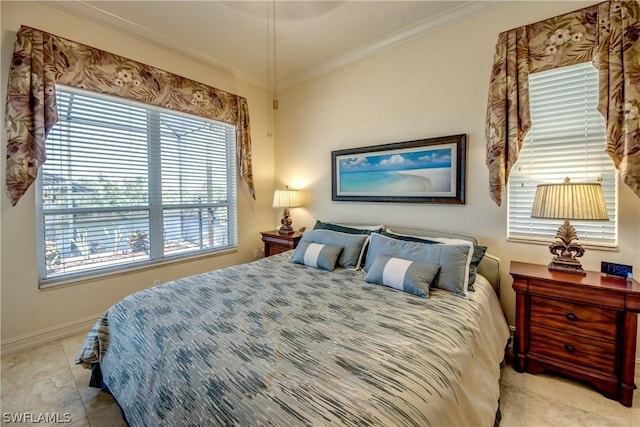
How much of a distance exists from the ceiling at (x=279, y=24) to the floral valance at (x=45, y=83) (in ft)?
1.22

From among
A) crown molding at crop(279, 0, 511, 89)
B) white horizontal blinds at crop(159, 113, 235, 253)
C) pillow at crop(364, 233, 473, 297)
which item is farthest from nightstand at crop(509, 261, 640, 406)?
white horizontal blinds at crop(159, 113, 235, 253)

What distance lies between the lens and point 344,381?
1006mm

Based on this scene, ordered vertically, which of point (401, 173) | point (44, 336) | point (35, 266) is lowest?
point (44, 336)

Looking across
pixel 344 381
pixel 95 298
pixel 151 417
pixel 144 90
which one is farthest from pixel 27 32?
pixel 344 381

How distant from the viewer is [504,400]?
170cm

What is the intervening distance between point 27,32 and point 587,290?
4.42m

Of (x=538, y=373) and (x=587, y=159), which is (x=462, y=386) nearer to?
(x=538, y=373)

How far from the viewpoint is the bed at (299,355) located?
94cm

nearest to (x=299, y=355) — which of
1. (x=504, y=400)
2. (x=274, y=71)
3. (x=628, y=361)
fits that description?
(x=504, y=400)

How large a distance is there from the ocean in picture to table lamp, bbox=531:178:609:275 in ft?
2.59

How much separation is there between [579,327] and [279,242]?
9.49 feet

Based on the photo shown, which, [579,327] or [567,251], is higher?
[567,251]

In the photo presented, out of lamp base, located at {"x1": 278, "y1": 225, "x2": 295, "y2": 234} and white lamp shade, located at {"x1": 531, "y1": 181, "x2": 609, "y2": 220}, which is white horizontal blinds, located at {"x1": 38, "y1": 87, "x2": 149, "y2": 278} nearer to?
lamp base, located at {"x1": 278, "y1": 225, "x2": 295, "y2": 234}

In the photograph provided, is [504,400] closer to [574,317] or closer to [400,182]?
[574,317]
